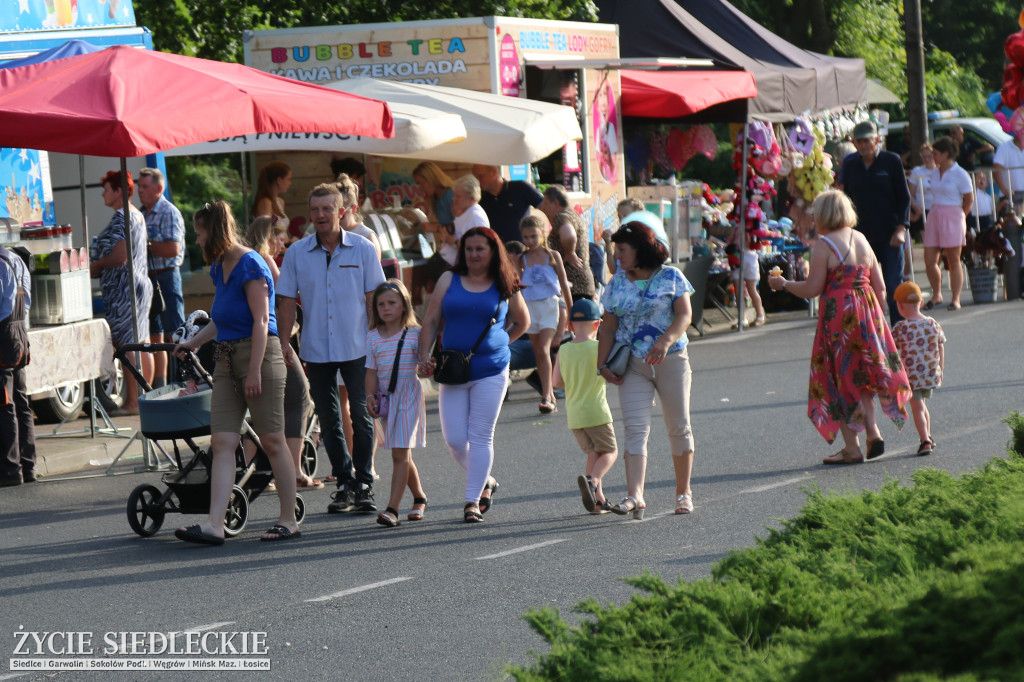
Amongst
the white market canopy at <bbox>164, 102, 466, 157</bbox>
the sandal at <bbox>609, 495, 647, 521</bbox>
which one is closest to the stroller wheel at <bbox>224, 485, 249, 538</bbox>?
the sandal at <bbox>609, 495, 647, 521</bbox>

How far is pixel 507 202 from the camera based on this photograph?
1470cm

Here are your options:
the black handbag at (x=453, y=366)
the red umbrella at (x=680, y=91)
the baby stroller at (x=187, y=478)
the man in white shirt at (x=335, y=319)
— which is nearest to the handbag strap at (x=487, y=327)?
the black handbag at (x=453, y=366)

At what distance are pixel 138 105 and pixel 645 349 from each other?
11.9 ft

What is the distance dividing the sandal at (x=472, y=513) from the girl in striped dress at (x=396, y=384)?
30cm

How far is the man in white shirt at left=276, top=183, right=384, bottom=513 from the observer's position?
8.37 m

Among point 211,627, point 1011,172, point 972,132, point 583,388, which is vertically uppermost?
point 972,132

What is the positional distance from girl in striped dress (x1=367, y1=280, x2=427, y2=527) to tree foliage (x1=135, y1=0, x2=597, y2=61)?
13731 millimetres

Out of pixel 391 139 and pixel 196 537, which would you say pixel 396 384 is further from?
pixel 391 139

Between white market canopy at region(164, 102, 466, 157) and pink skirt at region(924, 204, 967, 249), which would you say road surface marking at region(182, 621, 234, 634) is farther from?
pink skirt at region(924, 204, 967, 249)

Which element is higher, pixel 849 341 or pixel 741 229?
pixel 741 229

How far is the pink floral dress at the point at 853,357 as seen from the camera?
909 cm

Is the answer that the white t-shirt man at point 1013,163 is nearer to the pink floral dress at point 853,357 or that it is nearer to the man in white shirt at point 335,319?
the pink floral dress at point 853,357

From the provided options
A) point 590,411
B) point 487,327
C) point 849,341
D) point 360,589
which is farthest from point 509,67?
point 360,589

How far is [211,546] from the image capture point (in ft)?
25.3
